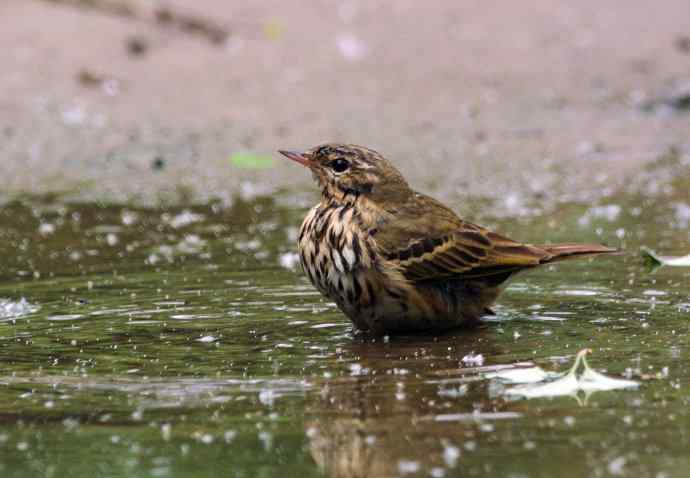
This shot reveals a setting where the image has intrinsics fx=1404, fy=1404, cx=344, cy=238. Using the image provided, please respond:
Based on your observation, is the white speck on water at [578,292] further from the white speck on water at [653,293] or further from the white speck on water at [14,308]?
the white speck on water at [14,308]

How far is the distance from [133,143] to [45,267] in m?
4.71

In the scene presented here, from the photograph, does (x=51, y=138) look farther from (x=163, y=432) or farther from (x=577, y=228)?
(x=163, y=432)

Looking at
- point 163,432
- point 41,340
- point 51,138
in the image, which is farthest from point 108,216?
point 163,432

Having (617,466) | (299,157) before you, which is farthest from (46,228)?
(617,466)

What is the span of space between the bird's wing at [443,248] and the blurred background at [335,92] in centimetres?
446

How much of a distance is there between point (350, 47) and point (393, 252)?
919cm

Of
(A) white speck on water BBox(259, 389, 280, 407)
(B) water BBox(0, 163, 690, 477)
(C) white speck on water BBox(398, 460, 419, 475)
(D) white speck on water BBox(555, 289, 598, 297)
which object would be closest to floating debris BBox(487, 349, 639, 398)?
(B) water BBox(0, 163, 690, 477)

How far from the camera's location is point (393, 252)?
22.7 feet

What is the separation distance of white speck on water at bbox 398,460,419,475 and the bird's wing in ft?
7.87

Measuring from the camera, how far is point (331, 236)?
6.89 metres

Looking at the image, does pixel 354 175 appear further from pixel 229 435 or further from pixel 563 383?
pixel 229 435

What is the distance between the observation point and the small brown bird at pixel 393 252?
6844 millimetres

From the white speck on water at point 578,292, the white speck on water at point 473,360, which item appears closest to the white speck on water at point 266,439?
the white speck on water at point 473,360

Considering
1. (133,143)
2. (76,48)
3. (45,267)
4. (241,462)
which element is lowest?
(241,462)
